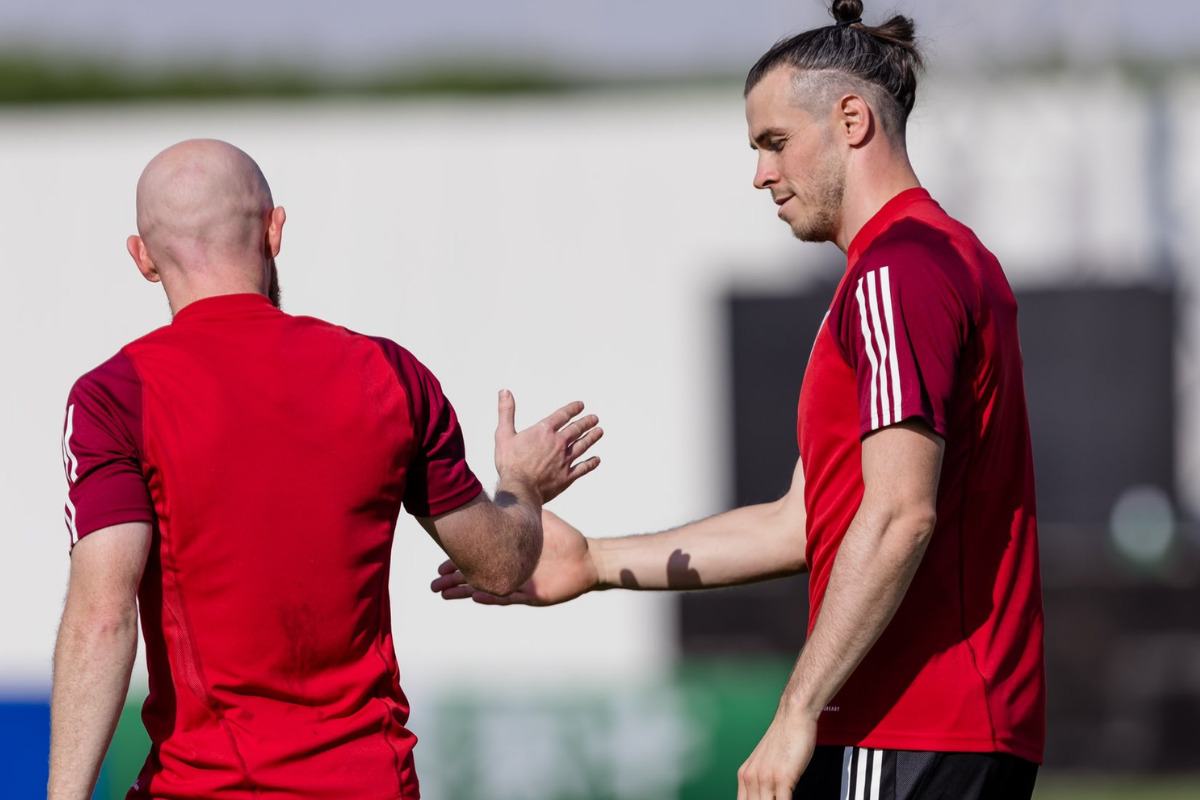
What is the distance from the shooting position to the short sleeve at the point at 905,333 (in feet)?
9.27

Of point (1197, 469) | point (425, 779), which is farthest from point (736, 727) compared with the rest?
point (1197, 469)

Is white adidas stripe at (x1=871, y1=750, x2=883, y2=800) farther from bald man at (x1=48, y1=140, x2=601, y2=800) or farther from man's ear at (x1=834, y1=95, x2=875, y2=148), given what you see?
man's ear at (x1=834, y1=95, x2=875, y2=148)

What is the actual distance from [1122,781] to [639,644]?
4.50m

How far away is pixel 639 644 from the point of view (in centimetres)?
1305

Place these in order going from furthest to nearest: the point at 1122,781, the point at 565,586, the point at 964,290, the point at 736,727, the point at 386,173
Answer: the point at 386,173
the point at 1122,781
the point at 736,727
the point at 565,586
the point at 964,290

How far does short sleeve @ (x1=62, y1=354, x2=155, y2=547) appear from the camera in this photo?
2.66 m

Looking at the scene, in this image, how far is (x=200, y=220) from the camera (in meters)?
2.87

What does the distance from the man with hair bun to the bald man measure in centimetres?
77

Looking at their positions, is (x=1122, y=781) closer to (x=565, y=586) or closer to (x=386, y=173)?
(x=565, y=586)

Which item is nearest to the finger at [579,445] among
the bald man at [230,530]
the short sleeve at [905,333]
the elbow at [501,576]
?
the elbow at [501,576]

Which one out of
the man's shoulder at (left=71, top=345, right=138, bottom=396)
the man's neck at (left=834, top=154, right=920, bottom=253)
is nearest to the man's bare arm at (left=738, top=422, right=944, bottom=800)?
the man's neck at (left=834, top=154, right=920, bottom=253)

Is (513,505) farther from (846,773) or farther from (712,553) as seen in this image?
(846,773)

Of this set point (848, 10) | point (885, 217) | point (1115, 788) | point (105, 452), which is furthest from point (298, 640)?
point (1115, 788)

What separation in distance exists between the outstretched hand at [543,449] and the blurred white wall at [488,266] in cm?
958
